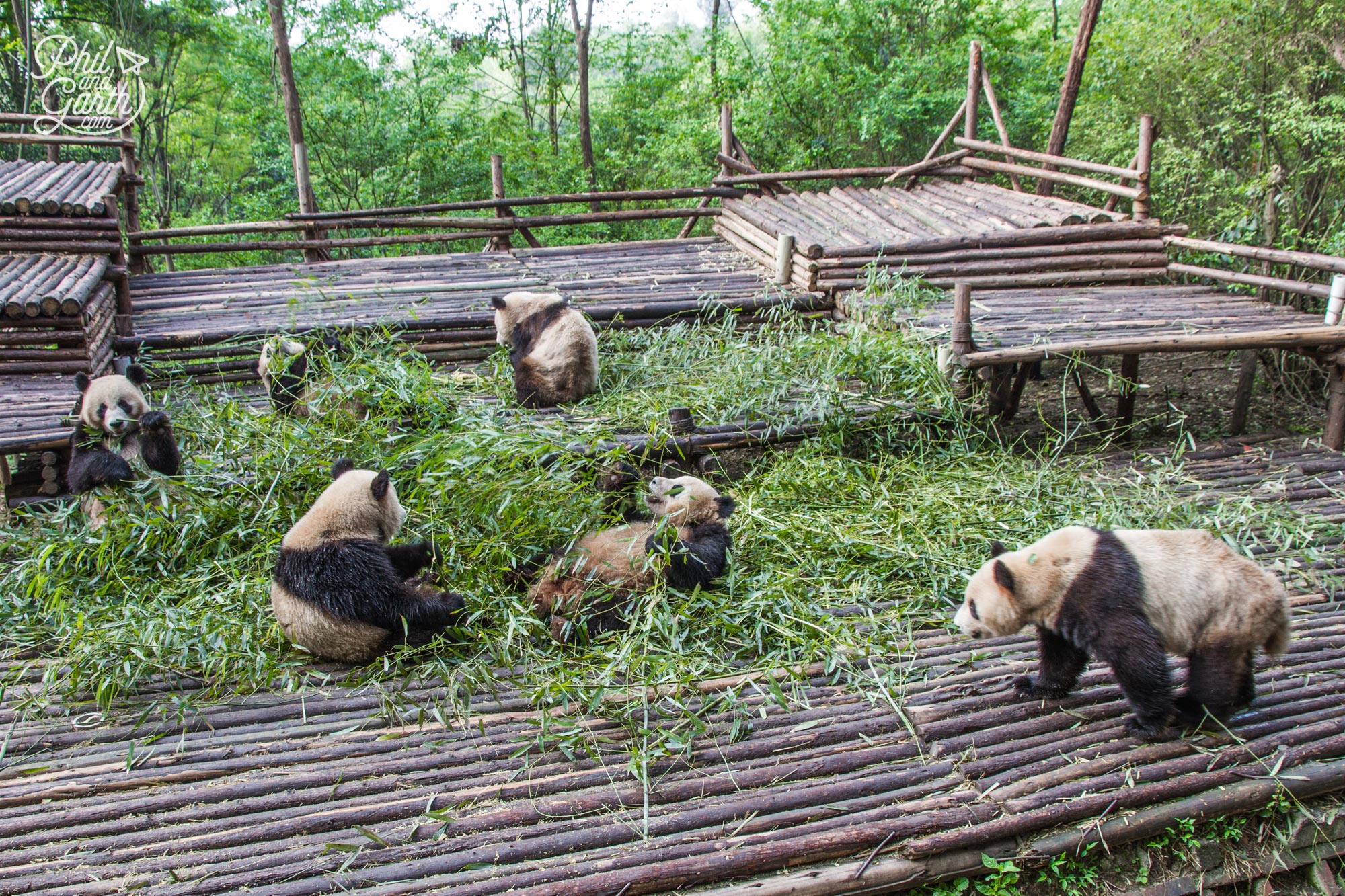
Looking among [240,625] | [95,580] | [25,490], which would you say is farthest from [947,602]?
[25,490]

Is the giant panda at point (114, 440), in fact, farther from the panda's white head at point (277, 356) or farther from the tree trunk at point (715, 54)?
the tree trunk at point (715, 54)

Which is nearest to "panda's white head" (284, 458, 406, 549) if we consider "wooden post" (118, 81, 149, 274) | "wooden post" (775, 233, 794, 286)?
"wooden post" (775, 233, 794, 286)

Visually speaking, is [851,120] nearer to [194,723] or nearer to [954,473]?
[954,473]

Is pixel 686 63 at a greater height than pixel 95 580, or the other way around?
pixel 686 63

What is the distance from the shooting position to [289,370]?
21.7ft

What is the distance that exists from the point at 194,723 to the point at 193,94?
18.6 m

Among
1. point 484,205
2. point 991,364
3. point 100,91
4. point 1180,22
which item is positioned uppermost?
point 1180,22

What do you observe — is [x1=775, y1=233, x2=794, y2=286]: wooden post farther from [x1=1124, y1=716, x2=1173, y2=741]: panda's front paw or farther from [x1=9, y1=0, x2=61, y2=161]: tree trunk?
[x1=9, y1=0, x2=61, y2=161]: tree trunk

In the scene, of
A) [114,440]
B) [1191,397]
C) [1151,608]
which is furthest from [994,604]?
[1191,397]

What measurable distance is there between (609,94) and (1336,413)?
56.3 feet

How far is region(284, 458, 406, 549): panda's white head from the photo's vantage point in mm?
4078

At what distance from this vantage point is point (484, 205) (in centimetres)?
974

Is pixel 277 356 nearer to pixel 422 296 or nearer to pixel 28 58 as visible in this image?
pixel 422 296

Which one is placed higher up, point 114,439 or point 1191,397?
point 114,439
